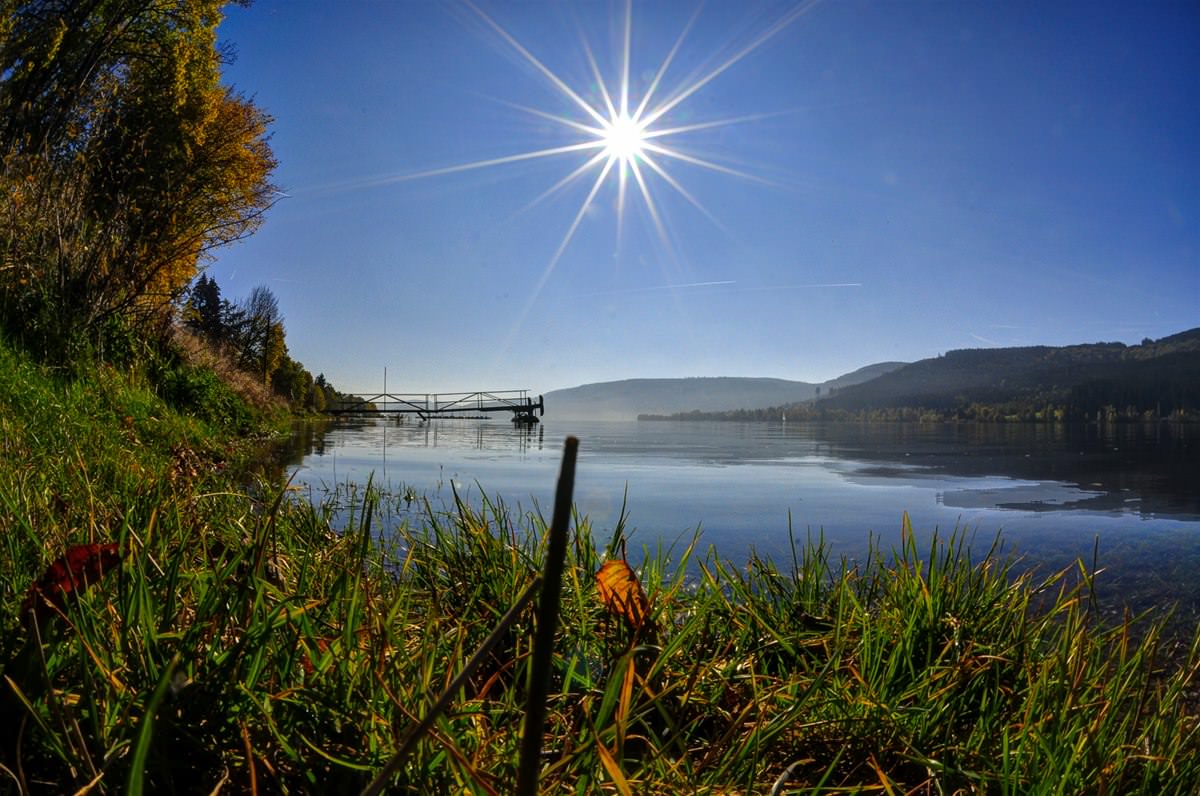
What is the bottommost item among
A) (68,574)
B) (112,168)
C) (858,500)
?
(858,500)

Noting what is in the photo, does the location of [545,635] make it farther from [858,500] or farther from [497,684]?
[858,500]

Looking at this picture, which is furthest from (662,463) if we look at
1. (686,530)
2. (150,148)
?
(150,148)

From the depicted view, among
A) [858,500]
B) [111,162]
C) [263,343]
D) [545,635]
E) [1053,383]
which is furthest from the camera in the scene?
[1053,383]

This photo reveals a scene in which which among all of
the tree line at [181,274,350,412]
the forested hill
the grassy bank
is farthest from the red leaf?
the forested hill

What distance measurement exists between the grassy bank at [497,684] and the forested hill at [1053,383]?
309 feet

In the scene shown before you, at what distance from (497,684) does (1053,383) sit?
151883 millimetres

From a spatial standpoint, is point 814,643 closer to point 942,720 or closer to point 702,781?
point 942,720

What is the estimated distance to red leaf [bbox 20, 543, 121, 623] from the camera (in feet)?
3.76

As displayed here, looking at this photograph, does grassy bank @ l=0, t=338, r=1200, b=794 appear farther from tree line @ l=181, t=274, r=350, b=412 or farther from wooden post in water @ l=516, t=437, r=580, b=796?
tree line @ l=181, t=274, r=350, b=412

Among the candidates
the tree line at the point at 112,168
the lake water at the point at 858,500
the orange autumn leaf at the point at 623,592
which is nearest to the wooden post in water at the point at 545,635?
the orange autumn leaf at the point at 623,592

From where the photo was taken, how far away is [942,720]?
64.7 inches

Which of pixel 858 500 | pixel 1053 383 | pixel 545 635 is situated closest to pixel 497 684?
pixel 545 635

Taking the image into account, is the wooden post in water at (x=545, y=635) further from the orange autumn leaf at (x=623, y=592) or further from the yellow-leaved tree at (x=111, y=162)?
the yellow-leaved tree at (x=111, y=162)

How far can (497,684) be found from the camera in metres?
1.76
